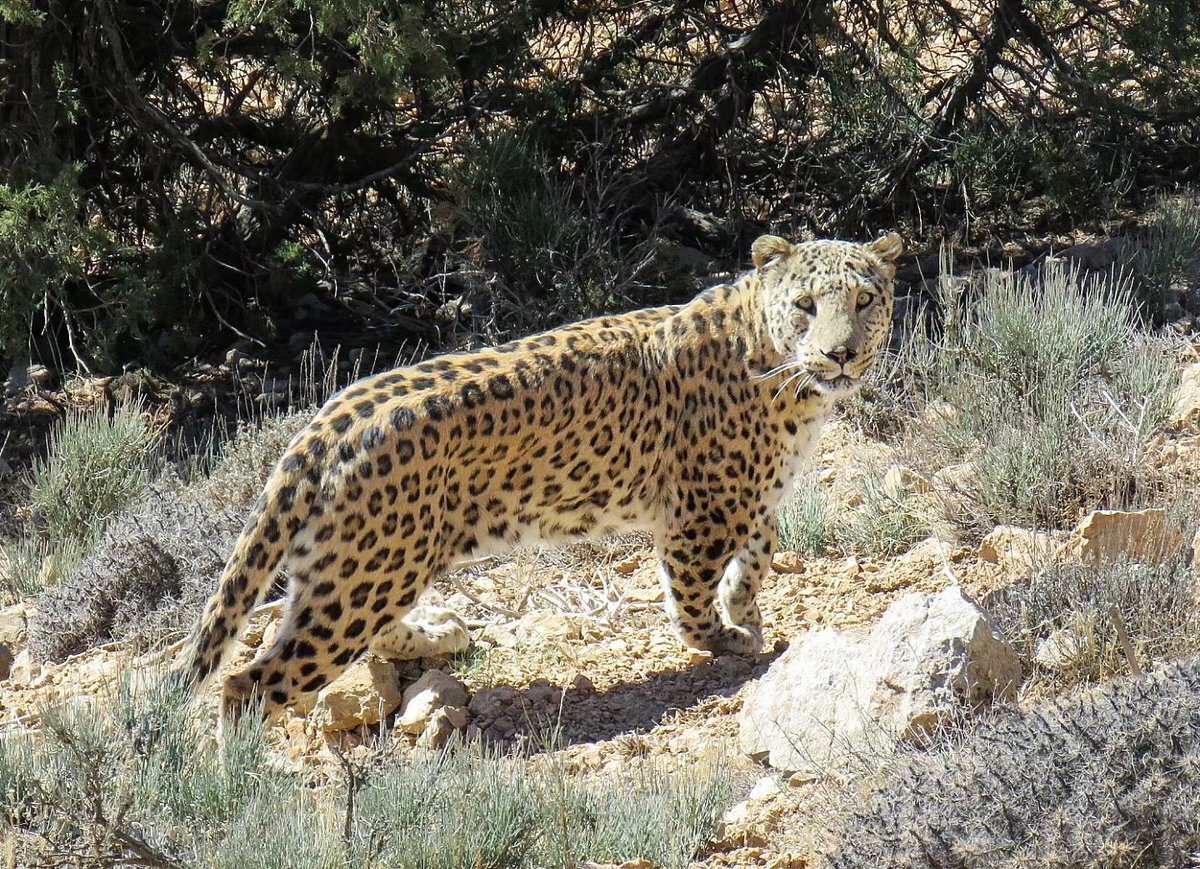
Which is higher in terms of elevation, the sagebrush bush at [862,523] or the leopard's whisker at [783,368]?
the leopard's whisker at [783,368]

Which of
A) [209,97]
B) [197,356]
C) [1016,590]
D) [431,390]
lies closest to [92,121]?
[197,356]

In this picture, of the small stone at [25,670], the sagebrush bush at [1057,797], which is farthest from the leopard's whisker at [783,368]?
the small stone at [25,670]

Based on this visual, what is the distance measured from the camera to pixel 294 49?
9820 millimetres

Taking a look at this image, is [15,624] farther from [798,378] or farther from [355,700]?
[798,378]

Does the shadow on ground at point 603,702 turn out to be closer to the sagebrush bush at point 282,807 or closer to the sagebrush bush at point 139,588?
the sagebrush bush at point 282,807

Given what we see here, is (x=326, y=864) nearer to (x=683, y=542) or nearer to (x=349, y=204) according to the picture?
(x=683, y=542)

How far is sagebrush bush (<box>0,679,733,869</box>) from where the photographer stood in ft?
14.7

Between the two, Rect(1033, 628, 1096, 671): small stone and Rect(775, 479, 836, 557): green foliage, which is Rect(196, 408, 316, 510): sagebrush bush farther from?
Rect(1033, 628, 1096, 671): small stone

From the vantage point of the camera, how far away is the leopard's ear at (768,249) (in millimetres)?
6922

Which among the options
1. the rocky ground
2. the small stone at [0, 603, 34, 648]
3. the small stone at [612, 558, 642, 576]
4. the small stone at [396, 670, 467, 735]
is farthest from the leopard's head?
the small stone at [0, 603, 34, 648]

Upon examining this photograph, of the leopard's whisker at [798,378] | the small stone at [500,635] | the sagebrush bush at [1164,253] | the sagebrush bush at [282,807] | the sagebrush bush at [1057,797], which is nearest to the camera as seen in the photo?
the sagebrush bush at [1057,797]

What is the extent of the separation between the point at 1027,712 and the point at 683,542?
2082mm

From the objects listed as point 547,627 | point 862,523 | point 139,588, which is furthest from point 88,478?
point 862,523

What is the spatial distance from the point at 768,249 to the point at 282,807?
3.35 metres
